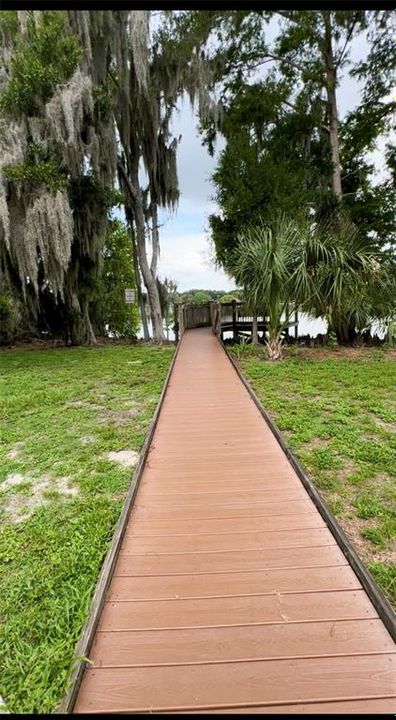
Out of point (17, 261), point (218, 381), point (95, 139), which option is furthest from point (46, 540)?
point (95, 139)

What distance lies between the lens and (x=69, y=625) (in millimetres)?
1414

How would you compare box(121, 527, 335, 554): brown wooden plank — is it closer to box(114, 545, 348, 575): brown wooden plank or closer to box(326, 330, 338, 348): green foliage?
box(114, 545, 348, 575): brown wooden plank

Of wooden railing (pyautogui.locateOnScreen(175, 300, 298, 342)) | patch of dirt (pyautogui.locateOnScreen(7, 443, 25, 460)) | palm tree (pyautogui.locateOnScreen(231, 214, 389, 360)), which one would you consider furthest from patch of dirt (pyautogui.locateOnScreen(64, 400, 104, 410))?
wooden railing (pyautogui.locateOnScreen(175, 300, 298, 342))

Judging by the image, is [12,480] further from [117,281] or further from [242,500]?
[117,281]

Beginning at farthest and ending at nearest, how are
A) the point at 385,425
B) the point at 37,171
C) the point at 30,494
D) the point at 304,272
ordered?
the point at 37,171, the point at 304,272, the point at 385,425, the point at 30,494

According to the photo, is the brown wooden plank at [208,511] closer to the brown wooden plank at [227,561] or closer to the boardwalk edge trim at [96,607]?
the boardwalk edge trim at [96,607]

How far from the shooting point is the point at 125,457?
2979mm

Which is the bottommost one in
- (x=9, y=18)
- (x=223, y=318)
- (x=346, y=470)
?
(x=346, y=470)

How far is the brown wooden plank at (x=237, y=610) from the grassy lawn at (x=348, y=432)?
0.86 ft

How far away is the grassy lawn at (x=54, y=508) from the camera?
1.29 m

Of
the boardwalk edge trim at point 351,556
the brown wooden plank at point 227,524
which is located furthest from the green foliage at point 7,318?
the boardwalk edge trim at point 351,556

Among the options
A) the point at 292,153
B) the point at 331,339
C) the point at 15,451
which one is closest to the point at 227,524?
the point at 15,451

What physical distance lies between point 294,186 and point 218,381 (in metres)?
5.72

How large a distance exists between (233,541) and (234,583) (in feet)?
0.93
